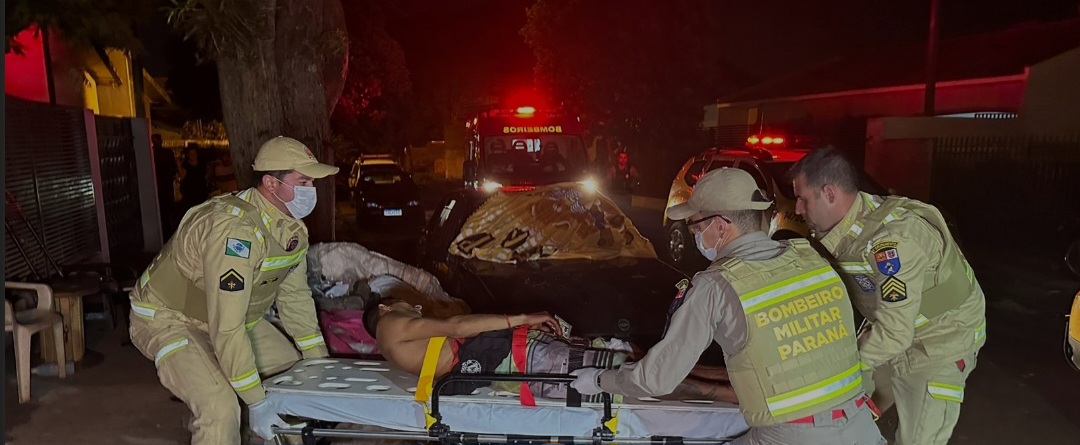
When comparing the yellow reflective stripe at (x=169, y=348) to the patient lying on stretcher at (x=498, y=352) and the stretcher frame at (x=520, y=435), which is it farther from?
the patient lying on stretcher at (x=498, y=352)

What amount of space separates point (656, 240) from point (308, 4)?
24.2 ft

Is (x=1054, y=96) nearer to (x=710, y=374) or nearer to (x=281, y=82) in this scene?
(x=710, y=374)

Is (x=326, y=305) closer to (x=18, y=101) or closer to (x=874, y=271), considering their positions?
(x=874, y=271)

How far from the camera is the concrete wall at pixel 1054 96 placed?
1277 cm

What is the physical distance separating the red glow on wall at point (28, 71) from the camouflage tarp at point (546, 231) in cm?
613

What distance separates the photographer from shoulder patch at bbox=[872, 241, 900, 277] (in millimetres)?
2555

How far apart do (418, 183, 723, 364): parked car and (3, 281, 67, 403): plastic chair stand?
263 centimetres

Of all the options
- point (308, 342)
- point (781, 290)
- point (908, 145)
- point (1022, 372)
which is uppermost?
point (908, 145)

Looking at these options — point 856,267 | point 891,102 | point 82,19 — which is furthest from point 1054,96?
point 82,19

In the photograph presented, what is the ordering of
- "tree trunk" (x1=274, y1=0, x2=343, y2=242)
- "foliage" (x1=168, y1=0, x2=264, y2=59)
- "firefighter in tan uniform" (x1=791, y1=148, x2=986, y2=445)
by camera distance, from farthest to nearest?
"tree trunk" (x1=274, y1=0, x2=343, y2=242)
"foliage" (x1=168, y1=0, x2=264, y2=59)
"firefighter in tan uniform" (x1=791, y1=148, x2=986, y2=445)

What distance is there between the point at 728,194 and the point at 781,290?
35 centimetres

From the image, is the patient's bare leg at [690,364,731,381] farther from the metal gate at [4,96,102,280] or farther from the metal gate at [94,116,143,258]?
the metal gate at [94,116,143,258]

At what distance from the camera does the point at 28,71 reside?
8359 mm

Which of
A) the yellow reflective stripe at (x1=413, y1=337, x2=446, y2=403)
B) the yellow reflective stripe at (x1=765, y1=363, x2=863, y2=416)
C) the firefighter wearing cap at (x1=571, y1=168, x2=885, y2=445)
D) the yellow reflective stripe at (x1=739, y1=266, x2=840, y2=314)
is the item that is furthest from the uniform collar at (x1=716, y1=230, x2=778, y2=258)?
the yellow reflective stripe at (x1=413, y1=337, x2=446, y2=403)
